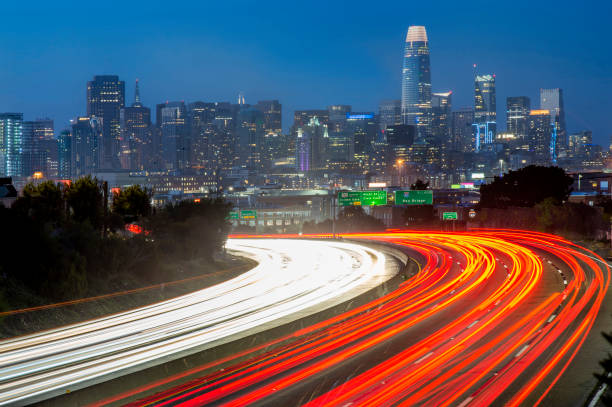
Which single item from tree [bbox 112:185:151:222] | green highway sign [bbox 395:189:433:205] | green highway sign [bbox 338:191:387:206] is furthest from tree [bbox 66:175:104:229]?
green highway sign [bbox 395:189:433:205]

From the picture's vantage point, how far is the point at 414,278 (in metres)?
36.4

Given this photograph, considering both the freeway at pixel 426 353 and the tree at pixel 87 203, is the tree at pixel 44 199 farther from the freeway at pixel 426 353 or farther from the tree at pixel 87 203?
the freeway at pixel 426 353

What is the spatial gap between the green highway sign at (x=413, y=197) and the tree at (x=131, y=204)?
3122 centimetres

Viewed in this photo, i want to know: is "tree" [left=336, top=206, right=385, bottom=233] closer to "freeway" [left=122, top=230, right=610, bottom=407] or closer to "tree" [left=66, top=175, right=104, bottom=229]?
"tree" [left=66, top=175, right=104, bottom=229]

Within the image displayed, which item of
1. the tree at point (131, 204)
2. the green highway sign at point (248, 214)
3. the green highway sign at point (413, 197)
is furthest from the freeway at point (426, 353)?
the green highway sign at point (248, 214)

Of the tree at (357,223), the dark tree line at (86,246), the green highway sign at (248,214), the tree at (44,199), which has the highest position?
the tree at (44,199)

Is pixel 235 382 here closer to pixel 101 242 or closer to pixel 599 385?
pixel 599 385

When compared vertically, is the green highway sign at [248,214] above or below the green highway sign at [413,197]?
below

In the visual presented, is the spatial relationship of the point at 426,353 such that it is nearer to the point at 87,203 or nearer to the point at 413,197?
the point at 87,203

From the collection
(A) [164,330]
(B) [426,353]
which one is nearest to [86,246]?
(A) [164,330]

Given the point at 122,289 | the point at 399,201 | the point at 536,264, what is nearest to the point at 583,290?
the point at 536,264

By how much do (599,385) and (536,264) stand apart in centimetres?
2727

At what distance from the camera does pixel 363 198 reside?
73.3m

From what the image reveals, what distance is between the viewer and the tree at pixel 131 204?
5134 cm
